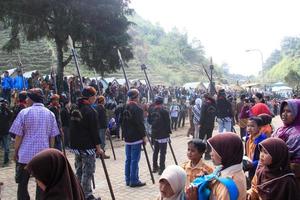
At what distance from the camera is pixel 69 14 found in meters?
20.8

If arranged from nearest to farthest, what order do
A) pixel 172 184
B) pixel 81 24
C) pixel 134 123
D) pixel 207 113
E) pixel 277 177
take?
pixel 172 184, pixel 277 177, pixel 134 123, pixel 207 113, pixel 81 24

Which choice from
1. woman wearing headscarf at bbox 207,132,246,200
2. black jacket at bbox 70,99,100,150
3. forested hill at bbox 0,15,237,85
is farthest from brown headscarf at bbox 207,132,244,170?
forested hill at bbox 0,15,237,85

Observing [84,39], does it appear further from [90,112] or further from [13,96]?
[90,112]

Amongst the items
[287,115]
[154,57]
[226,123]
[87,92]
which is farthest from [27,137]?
[154,57]

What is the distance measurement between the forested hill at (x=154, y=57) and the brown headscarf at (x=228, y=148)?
134ft

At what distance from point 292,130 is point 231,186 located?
144cm

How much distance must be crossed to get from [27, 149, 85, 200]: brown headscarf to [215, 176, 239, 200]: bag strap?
4.22 feet

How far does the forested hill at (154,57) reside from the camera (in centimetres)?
4984

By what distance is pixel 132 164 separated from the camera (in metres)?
8.19

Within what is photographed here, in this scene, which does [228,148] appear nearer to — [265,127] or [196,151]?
[196,151]

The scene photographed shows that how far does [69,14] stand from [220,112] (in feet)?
38.0

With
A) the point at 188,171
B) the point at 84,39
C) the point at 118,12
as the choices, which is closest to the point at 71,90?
the point at 84,39

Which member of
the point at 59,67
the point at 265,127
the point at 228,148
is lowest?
the point at 265,127

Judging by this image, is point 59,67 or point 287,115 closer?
point 287,115
